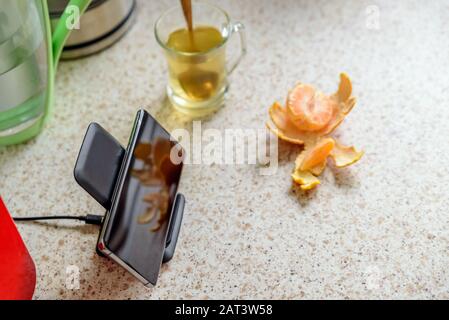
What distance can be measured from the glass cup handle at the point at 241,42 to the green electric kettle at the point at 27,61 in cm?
21

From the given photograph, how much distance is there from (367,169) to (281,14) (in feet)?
1.14

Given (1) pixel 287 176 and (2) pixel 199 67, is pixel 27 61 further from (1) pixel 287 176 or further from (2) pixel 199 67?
A: (1) pixel 287 176

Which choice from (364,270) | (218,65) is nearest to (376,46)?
(218,65)

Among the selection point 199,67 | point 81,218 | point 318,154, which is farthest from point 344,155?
point 81,218

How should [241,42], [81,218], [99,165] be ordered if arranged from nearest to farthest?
1. [99,165]
2. [81,218]
3. [241,42]

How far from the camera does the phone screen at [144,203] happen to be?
59cm

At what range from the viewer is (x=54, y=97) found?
0.87 metres

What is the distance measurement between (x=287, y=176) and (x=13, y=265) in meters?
0.36

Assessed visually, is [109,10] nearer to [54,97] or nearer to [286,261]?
[54,97]

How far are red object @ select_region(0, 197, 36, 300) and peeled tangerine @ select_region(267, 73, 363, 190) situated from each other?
0.35 meters

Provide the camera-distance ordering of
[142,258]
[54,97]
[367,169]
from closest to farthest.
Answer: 1. [142,258]
2. [367,169]
3. [54,97]

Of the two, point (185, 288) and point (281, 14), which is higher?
point (281, 14)

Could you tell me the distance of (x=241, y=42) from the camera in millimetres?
859

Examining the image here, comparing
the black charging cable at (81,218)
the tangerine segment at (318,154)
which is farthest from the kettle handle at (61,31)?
the tangerine segment at (318,154)
